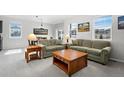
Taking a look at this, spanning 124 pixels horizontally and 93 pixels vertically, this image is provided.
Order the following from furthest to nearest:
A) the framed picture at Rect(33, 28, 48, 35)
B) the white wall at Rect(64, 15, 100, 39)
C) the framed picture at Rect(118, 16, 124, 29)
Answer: the framed picture at Rect(33, 28, 48, 35)
the white wall at Rect(64, 15, 100, 39)
the framed picture at Rect(118, 16, 124, 29)

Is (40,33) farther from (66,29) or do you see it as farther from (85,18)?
(85,18)

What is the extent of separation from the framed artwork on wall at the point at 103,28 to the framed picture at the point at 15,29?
5.51m

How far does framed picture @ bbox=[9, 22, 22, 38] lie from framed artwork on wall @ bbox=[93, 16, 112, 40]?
5508 mm

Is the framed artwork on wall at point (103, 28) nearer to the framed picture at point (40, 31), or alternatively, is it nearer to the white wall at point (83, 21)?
the white wall at point (83, 21)

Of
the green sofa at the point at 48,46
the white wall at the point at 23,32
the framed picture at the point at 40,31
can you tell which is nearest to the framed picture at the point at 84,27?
the green sofa at the point at 48,46

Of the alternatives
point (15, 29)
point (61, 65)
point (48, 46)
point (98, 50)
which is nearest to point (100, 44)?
point (98, 50)

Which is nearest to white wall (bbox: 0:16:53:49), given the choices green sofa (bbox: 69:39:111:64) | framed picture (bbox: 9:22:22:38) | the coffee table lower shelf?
framed picture (bbox: 9:22:22:38)

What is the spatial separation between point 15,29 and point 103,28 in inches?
237

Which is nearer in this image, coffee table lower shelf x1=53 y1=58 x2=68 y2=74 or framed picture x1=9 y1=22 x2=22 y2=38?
coffee table lower shelf x1=53 y1=58 x2=68 y2=74

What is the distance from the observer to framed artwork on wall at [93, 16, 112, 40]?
3957 mm

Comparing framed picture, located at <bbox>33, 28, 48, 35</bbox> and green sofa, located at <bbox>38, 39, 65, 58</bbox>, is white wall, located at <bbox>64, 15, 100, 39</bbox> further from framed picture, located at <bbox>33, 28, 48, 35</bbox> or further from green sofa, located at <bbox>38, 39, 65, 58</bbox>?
framed picture, located at <bbox>33, 28, 48, 35</bbox>

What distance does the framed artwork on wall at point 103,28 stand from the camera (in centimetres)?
396

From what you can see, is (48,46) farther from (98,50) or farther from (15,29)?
(15,29)

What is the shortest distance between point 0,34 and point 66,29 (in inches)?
A: 178
